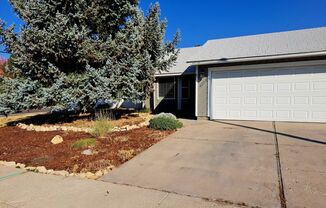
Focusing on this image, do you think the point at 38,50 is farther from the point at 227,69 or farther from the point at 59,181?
the point at 227,69

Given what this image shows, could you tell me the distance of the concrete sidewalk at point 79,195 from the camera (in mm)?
3031

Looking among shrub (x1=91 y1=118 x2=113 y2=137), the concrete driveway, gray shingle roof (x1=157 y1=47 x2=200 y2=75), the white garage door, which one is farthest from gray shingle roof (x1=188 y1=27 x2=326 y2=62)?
shrub (x1=91 y1=118 x2=113 y2=137)

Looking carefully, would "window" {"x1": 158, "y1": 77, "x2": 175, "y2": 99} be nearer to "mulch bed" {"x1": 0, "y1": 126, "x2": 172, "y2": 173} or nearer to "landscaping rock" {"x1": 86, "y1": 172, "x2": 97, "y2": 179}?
"mulch bed" {"x1": 0, "y1": 126, "x2": 172, "y2": 173}

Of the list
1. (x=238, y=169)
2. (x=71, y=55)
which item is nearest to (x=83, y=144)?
(x=238, y=169)

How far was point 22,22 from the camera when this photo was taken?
876 cm

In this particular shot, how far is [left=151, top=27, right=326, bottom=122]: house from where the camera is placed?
→ 845 centimetres

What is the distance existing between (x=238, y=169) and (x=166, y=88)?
10665 millimetres

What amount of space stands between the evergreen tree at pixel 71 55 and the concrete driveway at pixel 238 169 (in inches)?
159

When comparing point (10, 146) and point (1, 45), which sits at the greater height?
point (1, 45)

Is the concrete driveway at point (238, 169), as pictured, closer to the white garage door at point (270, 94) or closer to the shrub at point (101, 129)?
the shrub at point (101, 129)

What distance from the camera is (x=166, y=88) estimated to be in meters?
14.5

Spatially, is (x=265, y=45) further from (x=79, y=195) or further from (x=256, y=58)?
(x=79, y=195)

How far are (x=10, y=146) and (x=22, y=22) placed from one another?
207 inches

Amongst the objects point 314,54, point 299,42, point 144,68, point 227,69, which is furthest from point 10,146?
point 299,42
